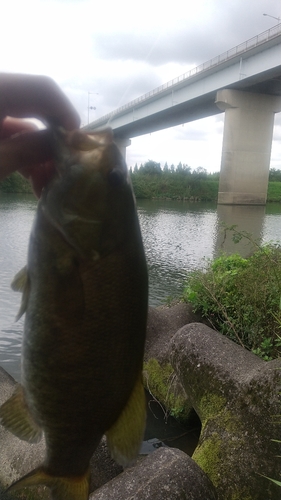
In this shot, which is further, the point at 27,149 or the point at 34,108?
the point at 34,108

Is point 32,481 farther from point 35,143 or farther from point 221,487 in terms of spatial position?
point 221,487

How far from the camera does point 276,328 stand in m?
5.26

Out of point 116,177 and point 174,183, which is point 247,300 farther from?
point 174,183

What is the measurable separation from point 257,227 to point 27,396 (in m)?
17.8

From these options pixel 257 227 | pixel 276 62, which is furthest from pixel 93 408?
pixel 276 62

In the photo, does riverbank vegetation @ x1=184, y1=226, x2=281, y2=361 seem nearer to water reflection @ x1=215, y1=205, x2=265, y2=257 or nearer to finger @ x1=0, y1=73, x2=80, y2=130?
water reflection @ x1=215, y1=205, x2=265, y2=257

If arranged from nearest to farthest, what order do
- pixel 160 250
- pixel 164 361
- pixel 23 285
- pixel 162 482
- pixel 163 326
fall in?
pixel 23 285 → pixel 162 482 → pixel 164 361 → pixel 163 326 → pixel 160 250

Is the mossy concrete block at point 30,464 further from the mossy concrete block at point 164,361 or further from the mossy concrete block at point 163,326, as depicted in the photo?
the mossy concrete block at point 163,326

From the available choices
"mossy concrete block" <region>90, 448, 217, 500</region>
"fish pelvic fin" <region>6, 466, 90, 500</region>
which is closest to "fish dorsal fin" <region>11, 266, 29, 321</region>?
"fish pelvic fin" <region>6, 466, 90, 500</region>

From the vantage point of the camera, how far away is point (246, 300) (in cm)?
573

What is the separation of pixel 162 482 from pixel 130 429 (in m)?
2.10

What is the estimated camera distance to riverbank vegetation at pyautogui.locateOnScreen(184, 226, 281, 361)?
17.6 feet

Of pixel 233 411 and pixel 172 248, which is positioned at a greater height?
pixel 233 411

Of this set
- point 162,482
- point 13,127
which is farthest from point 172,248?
point 13,127
